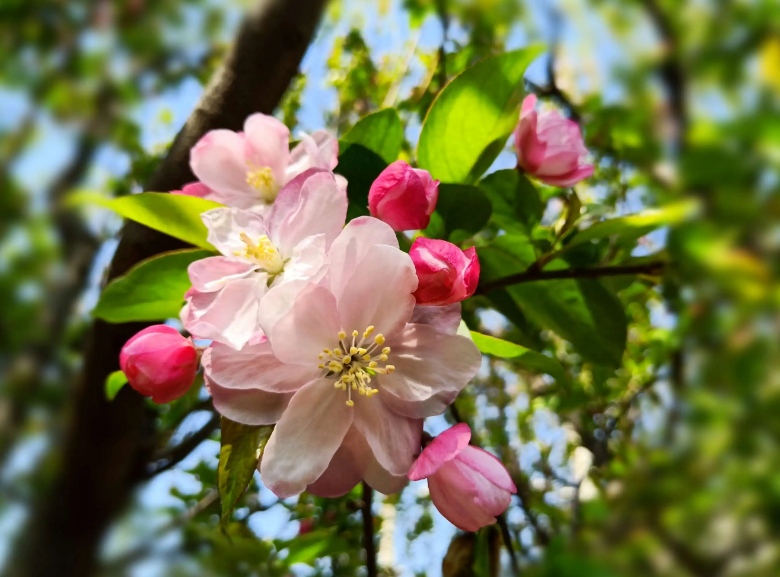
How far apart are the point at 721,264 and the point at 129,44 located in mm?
1711

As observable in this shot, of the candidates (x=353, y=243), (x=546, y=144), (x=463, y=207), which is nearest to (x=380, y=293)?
(x=353, y=243)

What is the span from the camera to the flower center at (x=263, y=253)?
380mm

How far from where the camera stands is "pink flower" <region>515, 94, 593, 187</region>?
1.60ft

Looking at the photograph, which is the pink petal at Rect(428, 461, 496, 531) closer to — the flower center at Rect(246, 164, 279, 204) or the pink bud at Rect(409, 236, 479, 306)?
the pink bud at Rect(409, 236, 479, 306)

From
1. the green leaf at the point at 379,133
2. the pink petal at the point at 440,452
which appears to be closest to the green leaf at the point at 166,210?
the green leaf at the point at 379,133

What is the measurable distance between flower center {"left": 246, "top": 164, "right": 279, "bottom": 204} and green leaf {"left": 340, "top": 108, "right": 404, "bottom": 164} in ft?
0.24

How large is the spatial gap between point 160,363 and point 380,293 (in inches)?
6.8

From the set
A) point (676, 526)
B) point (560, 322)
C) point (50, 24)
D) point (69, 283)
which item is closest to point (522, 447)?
point (676, 526)

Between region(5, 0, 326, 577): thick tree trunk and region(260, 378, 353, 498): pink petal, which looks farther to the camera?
region(5, 0, 326, 577): thick tree trunk

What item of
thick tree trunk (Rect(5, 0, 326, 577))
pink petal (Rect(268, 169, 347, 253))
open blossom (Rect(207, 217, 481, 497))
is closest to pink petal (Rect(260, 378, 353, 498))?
open blossom (Rect(207, 217, 481, 497))

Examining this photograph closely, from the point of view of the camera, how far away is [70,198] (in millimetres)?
451

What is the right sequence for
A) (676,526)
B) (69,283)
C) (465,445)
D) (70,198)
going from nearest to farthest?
(465,445)
(70,198)
(676,526)
(69,283)

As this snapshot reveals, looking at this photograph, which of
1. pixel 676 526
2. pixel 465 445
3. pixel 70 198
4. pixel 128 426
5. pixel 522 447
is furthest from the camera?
pixel 522 447

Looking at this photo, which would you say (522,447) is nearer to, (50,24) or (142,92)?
(142,92)
